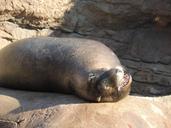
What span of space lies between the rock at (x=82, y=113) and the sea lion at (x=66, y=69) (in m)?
0.08

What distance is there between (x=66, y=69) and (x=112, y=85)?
48 centimetres

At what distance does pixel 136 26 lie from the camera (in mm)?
5516

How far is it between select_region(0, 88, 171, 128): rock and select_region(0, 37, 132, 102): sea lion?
8 centimetres

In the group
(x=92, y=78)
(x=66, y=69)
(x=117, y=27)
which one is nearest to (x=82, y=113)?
(x=92, y=78)

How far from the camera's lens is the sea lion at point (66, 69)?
3244 mm

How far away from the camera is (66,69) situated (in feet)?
11.7

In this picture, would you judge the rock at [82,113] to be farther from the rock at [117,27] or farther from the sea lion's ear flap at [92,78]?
the rock at [117,27]

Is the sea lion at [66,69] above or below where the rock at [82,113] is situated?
above

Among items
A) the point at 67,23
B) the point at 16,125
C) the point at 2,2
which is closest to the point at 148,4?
the point at 67,23

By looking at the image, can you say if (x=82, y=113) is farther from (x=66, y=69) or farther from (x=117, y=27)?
(x=117, y=27)

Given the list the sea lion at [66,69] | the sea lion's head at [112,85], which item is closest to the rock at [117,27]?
the sea lion at [66,69]

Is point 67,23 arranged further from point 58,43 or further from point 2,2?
point 58,43

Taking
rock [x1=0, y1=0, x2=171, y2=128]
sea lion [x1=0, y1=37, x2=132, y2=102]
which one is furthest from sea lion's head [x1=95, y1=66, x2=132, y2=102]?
rock [x1=0, y1=0, x2=171, y2=128]

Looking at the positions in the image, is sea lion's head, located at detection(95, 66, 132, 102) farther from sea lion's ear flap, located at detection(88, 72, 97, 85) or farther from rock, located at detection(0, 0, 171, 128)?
rock, located at detection(0, 0, 171, 128)
